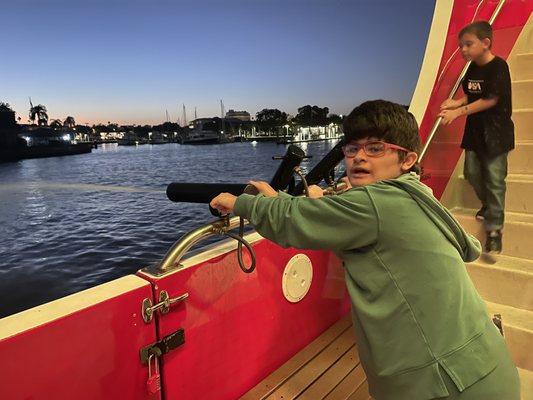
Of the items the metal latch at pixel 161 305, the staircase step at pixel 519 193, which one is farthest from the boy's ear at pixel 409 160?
the staircase step at pixel 519 193

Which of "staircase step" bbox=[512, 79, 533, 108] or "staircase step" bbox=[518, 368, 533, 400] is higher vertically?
"staircase step" bbox=[512, 79, 533, 108]

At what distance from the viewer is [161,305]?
4.89 ft

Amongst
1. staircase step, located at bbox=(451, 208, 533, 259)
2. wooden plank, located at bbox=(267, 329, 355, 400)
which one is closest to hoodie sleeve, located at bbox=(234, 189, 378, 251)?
wooden plank, located at bbox=(267, 329, 355, 400)

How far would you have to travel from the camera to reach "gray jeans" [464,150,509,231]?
278cm

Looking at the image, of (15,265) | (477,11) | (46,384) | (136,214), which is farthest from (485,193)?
(136,214)

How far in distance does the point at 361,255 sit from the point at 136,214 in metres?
23.3

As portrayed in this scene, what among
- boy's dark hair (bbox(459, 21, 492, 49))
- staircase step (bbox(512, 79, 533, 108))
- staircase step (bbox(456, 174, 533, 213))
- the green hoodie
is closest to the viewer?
the green hoodie

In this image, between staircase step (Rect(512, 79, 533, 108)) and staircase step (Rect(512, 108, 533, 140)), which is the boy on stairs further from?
staircase step (Rect(512, 79, 533, 108))

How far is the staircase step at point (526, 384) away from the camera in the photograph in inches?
78.1

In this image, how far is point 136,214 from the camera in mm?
22922

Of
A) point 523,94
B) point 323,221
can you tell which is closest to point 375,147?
point 323,221

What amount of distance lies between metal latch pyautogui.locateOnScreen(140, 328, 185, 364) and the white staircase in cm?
179

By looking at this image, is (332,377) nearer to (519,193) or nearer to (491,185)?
(491,185)

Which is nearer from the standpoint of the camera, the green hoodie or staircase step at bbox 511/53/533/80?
the green hoodie
